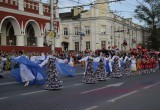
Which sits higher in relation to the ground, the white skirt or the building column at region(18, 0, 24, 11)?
Result: the building column at region(18, 0, 24, 11)

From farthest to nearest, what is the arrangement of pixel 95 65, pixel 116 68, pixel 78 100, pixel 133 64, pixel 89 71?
pixel 133 64
pixel 116 68
pixel 95 65
pixel 89 71
pixel 78 100

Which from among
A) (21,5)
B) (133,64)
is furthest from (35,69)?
(21,5)

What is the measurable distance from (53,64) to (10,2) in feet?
90.3

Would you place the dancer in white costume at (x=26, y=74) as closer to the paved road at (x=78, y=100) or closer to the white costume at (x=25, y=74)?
the white costume at (x=25, y=74)

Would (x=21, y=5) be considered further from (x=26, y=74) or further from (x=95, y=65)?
(x=26, y=74)

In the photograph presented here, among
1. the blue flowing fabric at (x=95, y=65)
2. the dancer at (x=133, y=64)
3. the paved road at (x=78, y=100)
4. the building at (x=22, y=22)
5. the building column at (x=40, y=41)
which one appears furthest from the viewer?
the building column at (x=40, y=41)

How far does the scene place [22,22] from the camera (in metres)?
44.2

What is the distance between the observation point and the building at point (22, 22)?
4208cm

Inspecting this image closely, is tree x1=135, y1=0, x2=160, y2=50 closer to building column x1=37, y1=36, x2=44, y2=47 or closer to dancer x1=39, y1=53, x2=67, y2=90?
building column x1=37, y1=36, x2=44, y2=47

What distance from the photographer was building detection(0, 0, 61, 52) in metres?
42.1

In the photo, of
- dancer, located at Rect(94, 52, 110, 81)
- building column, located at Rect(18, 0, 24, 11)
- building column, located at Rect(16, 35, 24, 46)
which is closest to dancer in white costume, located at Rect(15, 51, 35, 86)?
dancer, located at Rect(94, 52, 110, 81)

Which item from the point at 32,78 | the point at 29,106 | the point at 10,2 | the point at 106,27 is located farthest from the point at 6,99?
the point at 106,27

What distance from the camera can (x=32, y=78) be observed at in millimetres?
17859

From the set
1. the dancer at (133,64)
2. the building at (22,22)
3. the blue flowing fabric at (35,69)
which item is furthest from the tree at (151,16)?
the blue flowing fabric at (35,69)
